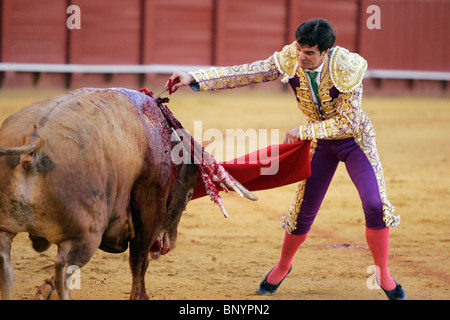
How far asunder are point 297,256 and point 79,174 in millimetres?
1957

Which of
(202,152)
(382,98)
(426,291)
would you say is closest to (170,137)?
(202,152)

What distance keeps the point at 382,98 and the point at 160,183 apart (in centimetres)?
922

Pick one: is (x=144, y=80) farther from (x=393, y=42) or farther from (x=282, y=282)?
(x=282, y=282)

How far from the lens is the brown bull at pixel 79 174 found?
78.2 inches

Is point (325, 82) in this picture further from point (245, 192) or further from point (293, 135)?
point (245, 192)

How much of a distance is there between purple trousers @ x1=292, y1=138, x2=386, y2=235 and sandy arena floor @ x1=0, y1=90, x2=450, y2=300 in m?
0.36

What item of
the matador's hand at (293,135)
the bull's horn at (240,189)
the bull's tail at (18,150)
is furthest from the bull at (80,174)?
the matador's hand at (293,135)

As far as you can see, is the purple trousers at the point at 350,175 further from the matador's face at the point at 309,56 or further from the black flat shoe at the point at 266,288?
the matador's face at the point at 309,56

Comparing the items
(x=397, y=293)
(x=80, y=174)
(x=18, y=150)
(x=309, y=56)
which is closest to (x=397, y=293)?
(x=397, y=293)

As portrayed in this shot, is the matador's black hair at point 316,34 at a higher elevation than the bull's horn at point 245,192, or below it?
higher

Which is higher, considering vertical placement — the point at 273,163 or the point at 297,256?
the point at 273,163

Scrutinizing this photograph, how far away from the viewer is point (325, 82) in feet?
9.32

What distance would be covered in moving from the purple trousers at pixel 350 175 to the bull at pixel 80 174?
752 mm

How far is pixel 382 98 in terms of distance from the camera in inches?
445
